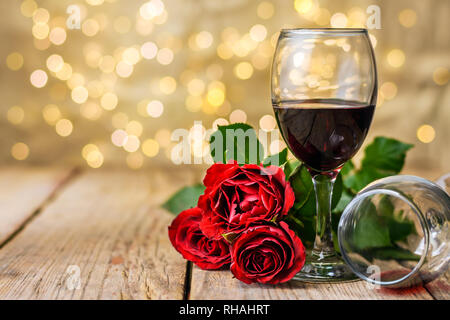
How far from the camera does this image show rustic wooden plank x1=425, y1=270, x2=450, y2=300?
0.64m

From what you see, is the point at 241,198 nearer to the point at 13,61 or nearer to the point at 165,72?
the point at 165,72

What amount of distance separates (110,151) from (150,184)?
0.31 metres

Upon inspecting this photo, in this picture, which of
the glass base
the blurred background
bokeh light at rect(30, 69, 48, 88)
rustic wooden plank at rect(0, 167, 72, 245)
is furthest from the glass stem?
bokeh light at rect(30, 69, 48, 88)

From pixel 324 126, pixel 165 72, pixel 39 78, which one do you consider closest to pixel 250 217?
pixel 324 126

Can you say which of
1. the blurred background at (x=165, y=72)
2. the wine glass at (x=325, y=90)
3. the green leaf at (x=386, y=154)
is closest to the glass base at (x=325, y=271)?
the wine glass at (x=325, y=90)

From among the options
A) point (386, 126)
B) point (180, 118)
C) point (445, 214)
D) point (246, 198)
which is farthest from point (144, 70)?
point (445, 214)

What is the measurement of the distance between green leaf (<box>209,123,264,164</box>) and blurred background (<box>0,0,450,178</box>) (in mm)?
857

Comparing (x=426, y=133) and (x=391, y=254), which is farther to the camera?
(x=426, y=133)

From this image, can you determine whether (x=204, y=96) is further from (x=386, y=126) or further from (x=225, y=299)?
(x=225, y=299)

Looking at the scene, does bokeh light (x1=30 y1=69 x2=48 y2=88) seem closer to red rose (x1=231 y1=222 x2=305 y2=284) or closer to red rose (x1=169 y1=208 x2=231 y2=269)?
red rose (x1=169 y1=208 x2=231 y2=269)

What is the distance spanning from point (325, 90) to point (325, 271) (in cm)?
21

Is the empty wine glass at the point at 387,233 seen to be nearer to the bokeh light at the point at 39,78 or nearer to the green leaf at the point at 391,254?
the green leaf at the point at 391,254

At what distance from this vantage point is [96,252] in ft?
2.66

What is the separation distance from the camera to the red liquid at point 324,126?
657 mm
